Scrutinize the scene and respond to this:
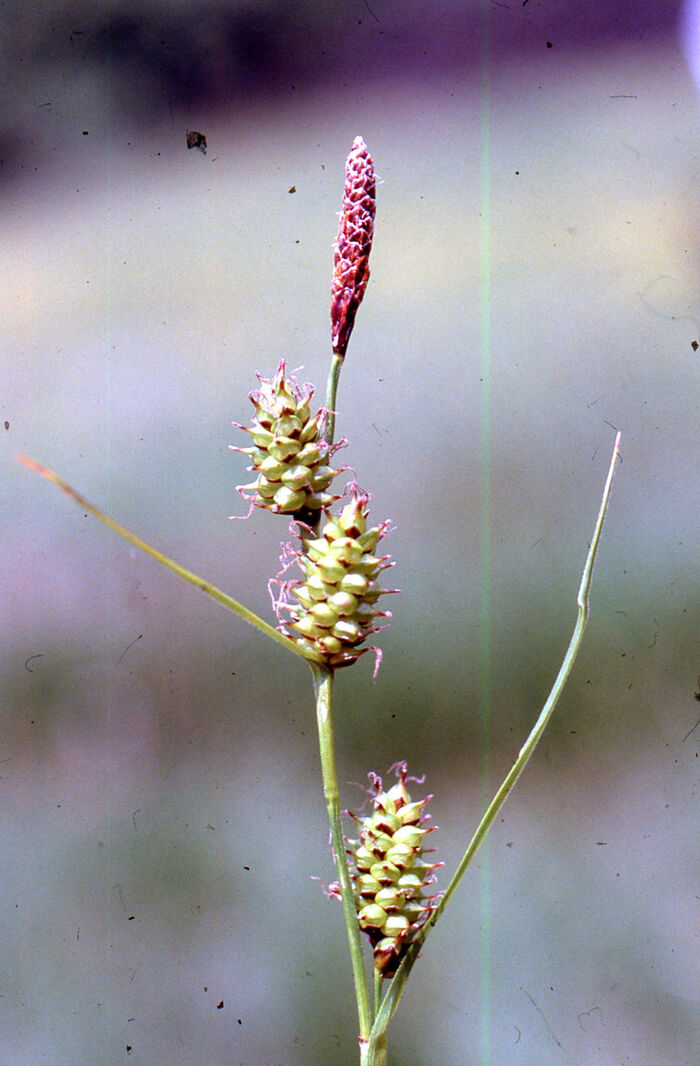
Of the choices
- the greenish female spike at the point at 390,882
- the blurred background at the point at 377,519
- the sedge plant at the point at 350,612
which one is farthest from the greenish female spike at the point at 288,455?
the blurred background at the point at 377,519

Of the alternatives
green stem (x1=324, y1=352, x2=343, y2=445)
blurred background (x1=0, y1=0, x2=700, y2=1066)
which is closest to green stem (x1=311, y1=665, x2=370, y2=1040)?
green stem (x1=324, y1=352, x2=343, y2=445)

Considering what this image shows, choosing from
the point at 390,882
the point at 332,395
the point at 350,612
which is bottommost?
the point at 390,882

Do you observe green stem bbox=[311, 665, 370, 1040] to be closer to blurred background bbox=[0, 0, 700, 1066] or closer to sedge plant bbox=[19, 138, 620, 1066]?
sedge plant bbox=[19, 138, 620, 1066]

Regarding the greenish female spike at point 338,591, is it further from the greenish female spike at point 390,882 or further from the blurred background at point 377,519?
the blurred background at point 377,519

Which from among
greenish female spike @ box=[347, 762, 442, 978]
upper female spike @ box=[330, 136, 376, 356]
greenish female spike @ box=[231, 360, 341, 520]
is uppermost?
upper female spike @ box=[330, 136, 376, 356]

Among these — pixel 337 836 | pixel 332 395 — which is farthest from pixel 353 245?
pixel 337 836

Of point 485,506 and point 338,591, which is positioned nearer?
point 338,591

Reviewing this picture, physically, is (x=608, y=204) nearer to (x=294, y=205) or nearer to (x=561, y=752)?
(x=294, y=205)

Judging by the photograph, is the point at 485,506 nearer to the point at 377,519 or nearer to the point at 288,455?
the point at 377,519

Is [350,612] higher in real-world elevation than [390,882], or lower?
higher
